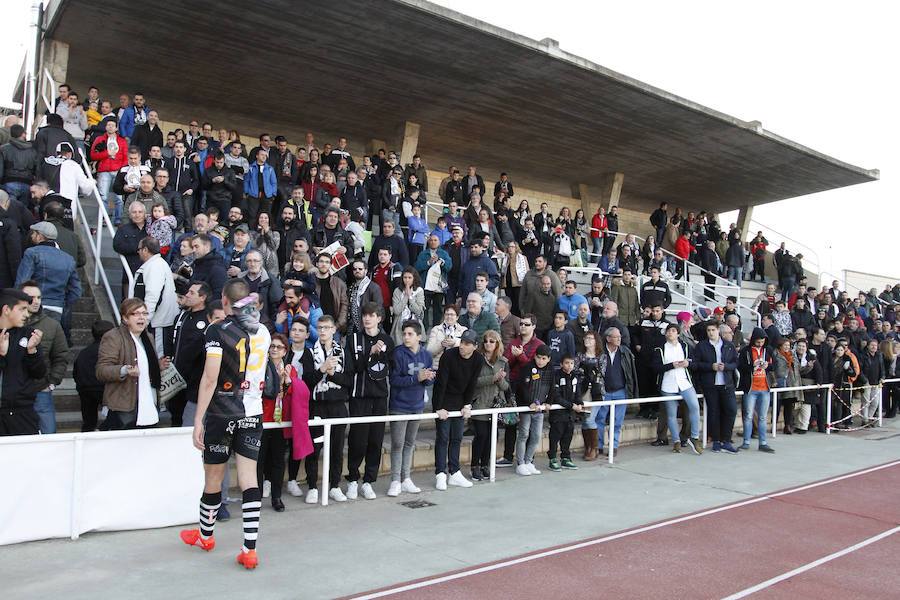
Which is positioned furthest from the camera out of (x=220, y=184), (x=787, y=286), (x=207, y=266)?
(x=787, y=286)

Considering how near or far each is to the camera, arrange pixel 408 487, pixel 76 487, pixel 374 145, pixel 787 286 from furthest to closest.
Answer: pixel 787 286
pixel 374 145
pixel 408 487
pixel 76 487

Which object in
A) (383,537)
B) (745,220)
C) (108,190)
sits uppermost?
(745,220)

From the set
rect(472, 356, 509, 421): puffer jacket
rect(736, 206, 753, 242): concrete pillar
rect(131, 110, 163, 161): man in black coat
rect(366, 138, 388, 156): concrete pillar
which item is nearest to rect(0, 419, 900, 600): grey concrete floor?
rect(472, 356, 509, 421): puffer jacket

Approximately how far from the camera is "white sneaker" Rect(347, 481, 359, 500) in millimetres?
6711

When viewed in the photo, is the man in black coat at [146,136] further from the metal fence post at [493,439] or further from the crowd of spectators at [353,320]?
the metal fence post at [493,439]

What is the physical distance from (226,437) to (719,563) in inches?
150

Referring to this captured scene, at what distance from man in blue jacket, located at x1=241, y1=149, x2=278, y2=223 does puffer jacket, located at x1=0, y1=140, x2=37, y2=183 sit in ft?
9.74

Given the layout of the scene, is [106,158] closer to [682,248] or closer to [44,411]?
[44,411]

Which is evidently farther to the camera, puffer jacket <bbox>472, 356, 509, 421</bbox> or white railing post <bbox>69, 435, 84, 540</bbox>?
puffer jacket <bbox>472, 356, 509, 421</bbox>

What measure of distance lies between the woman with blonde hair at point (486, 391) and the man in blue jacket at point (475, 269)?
106 inches

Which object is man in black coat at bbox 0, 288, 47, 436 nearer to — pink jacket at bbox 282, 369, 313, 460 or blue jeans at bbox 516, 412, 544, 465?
pink jacket at bbox 282, 369, 313, 460

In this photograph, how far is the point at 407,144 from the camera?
58.8 ft

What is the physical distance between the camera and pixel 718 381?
1019 centimetres

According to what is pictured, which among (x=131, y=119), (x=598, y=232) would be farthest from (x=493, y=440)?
(x=598, y=232)
